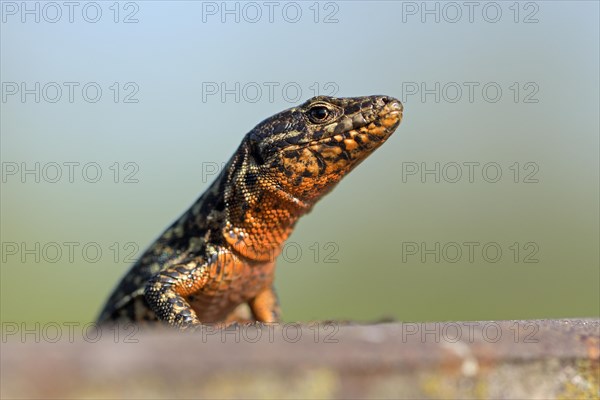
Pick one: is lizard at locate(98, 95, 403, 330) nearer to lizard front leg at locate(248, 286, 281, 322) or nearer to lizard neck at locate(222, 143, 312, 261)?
lizard neck at locate(222, 143, 312, 261)

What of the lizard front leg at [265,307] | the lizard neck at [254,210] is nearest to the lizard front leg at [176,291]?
the lizard neck at [254,210]

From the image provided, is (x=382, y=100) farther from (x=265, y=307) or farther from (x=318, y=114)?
(x=265, y=307)

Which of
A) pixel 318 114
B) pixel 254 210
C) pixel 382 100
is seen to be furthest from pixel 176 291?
pixel 382 100

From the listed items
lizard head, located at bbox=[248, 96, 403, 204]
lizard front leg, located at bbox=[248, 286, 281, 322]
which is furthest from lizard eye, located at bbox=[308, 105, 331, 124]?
lizard front leg, located at bbox=[248, 286, 281, 322]

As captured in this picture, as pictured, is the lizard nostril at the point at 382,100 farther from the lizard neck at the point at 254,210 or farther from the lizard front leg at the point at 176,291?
the lizard front leg at the point at 176,291

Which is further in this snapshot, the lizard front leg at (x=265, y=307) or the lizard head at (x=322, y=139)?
Result: the lizard front leg at (x=265, y=307)

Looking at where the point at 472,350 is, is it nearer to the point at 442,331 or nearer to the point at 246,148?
the point at 442,331

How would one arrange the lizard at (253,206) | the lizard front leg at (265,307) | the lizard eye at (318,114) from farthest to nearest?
the lizard front leg at (265,307)
the lizard eye at (318,114)
the lizard at (253,206)

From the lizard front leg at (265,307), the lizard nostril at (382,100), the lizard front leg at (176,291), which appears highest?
the lizard nostril at (382,100)
